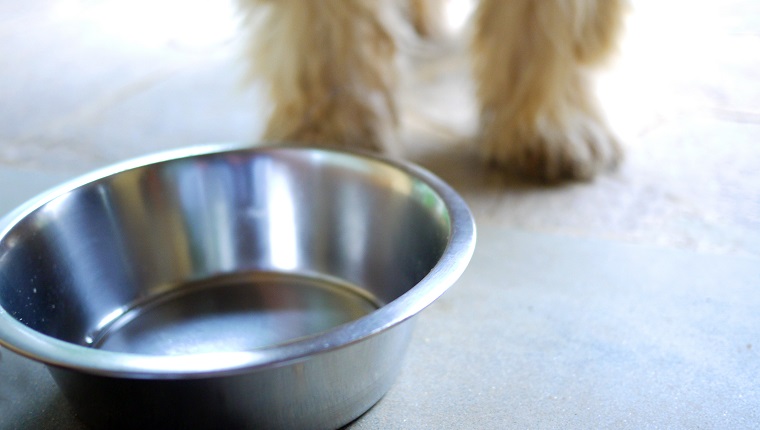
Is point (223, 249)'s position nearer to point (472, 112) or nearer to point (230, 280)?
point (230, 280)

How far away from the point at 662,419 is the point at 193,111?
100 centimetres

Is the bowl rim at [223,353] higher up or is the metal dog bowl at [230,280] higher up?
the bowl rim at [223,353]

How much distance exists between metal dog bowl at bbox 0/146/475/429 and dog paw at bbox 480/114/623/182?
322 mm

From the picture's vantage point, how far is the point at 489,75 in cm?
113

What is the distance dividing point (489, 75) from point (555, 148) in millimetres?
151

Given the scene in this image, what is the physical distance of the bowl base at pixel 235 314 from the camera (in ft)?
2.50

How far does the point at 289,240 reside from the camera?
2.99ft

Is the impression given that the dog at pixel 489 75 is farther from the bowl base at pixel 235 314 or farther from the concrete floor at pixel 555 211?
the bowl base at pixel 235 314

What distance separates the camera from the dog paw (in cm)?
108

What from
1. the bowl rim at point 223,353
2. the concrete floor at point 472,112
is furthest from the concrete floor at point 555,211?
the bowl rim at point 223,353

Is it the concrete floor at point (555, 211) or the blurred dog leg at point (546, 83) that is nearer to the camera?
the concrete floor at point (555, 211)

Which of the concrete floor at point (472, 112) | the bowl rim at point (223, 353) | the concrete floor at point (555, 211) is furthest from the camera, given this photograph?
the concrete floor at point (472, 112)

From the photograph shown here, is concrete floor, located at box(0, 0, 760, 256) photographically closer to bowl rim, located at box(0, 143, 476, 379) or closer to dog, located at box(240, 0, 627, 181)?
dog, located at box(240, 0, 627, 181)

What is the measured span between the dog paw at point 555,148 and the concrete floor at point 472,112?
0.02 meters
